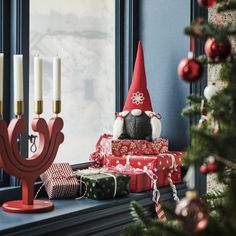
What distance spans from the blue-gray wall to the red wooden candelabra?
2.66 ft

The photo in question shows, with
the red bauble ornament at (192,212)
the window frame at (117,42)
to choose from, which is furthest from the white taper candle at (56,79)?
the red bauble ornament at (192,212)

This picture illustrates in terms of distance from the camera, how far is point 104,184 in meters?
1.96

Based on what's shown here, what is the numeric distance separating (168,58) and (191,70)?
1592 mm

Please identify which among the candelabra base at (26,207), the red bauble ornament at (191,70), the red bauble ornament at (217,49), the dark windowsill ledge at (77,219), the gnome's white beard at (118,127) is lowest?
the dark windowsill ledge at (77,219)

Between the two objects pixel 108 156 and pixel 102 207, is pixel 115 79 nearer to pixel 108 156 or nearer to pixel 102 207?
pixel 108 156

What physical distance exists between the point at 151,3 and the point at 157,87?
0.44 m

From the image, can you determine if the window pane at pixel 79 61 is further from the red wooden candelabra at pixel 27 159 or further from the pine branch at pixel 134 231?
the pine branch at pixel 134 231

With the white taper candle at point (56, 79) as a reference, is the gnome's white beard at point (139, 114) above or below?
below

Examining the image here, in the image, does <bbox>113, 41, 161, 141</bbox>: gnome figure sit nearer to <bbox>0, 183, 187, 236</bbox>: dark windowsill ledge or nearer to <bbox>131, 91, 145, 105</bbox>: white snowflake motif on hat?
<bbox>131, 91, 145, 105</bbox>: white snowflake motif on hat

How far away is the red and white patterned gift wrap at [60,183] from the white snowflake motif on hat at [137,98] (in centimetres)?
51

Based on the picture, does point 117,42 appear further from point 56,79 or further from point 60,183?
Answer: point 60,183

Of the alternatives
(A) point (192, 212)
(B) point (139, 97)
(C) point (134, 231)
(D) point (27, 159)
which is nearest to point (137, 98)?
(B) point (139, 97)

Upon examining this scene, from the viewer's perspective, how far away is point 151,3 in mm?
2598

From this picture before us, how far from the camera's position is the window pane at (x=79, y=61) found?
2.22m
